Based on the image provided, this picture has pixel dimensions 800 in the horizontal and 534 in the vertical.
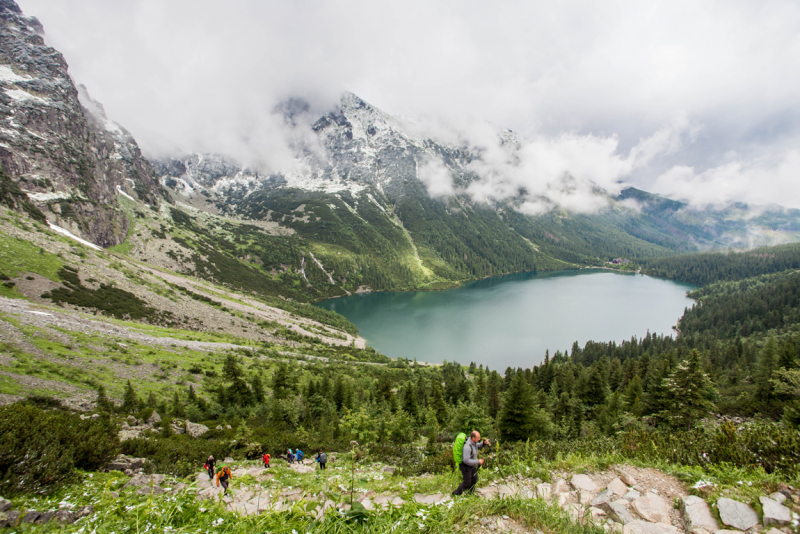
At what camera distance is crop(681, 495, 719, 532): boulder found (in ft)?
13.4

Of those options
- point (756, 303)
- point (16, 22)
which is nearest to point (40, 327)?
point (756, 303)

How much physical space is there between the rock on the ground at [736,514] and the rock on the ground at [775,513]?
170 millimetres

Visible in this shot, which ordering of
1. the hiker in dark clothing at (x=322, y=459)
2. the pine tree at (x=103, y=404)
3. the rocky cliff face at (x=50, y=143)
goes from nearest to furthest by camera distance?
the hiker in dark clothing at (x=322, y=459)
the pine tree at (x=103, y=404)
the rocky cliff face at (x=50, y=143)

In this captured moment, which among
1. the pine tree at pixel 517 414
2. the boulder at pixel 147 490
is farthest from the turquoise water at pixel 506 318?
the boulder at pixel 147 490

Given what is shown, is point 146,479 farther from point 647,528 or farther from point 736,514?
point 736,514

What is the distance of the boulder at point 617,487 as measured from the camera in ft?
17.8

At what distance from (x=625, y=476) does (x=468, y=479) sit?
10.2 ft

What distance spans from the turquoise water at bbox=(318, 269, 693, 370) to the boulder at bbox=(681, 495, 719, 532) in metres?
68.6

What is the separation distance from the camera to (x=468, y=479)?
19.0 ft

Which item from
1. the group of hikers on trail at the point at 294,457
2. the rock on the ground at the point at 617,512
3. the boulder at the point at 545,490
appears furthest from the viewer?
the group of hikers on trail at the point at 294,457

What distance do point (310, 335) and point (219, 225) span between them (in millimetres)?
149497

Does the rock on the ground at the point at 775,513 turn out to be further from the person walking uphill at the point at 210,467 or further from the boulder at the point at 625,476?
the person walking uphill at the point at 210,467

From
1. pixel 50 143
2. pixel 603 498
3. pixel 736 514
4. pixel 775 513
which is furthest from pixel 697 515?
pixel 50 143

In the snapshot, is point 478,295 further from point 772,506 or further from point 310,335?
point 772,506
